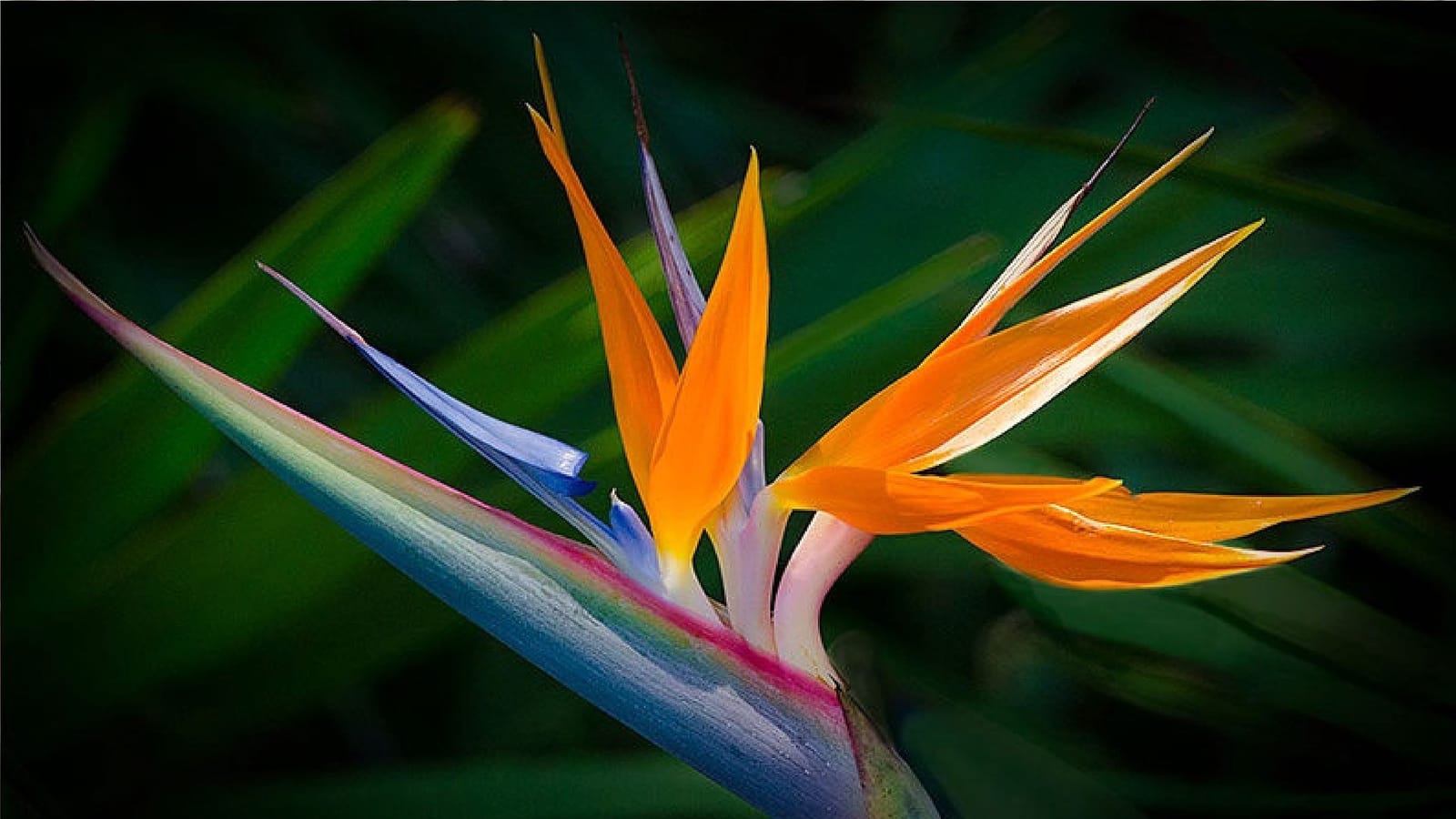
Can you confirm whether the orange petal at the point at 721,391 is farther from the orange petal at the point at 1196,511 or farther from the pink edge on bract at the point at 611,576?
the orange petal at the point at 1196,511


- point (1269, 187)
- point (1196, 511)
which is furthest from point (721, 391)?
point (1269, 187)

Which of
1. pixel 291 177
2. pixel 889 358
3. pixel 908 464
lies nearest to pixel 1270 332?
pixel 889 358

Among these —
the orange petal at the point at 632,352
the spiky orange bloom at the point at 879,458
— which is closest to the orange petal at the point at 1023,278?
the spiky orange bloom at the point at 879,458

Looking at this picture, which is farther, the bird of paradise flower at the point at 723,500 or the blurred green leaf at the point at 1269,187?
the blurred green leaf at the point at 1269,187

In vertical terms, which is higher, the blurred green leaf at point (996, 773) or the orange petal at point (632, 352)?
the orange petal at point (632, 352)

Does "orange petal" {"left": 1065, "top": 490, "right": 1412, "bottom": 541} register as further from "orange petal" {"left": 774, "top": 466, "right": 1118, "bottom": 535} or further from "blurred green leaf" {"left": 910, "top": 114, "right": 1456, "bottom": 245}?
"blurred green leaf" {"left": 910, "top": 114, "right": 1456, "bottom": 245}

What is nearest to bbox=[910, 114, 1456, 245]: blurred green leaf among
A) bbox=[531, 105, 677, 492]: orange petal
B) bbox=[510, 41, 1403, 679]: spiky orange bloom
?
bbox=[510, 41, 1403, 679]: spiky orange bloom

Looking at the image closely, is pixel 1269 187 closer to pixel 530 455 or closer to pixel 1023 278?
pixel 1023 278
